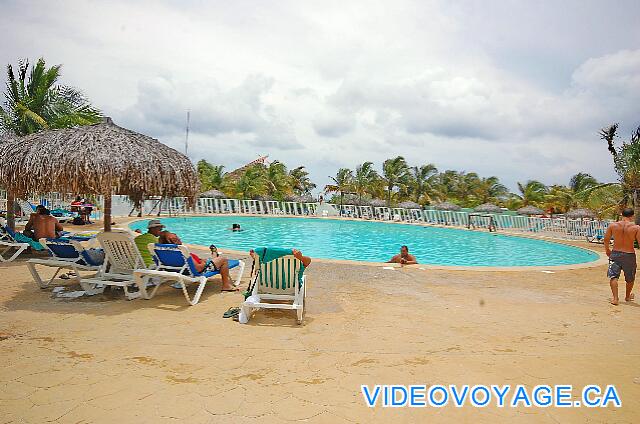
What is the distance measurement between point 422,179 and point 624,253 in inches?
1284

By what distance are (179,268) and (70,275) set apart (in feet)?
8.91

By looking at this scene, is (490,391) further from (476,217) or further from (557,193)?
(557,193)

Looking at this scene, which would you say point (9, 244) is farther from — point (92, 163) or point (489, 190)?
point (489, 190)

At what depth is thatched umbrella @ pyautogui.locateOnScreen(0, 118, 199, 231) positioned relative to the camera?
555 centimetres

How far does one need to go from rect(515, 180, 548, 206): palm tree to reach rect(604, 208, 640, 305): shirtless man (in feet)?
112

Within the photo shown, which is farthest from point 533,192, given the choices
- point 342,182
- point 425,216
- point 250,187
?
point 250,187

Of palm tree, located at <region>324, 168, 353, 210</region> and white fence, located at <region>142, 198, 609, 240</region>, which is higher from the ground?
palm tree, located at <region>324, 168, 353, 210</region>

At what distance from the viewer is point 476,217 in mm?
26406

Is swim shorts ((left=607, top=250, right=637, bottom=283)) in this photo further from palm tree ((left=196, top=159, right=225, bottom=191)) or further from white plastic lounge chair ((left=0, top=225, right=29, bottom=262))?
palm tree ((left=196, top=159, right=225, bottom=191))

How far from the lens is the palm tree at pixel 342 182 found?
3844 cm

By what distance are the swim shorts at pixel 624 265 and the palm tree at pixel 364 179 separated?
103ft

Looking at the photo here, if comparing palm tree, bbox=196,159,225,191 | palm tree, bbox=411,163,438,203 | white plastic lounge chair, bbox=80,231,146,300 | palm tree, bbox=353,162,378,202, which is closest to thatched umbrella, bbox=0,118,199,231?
white plastic lounge chair, bbox=80,231,146,300

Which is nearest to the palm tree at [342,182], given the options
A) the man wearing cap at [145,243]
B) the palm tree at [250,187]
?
the palm tree at [250,187]

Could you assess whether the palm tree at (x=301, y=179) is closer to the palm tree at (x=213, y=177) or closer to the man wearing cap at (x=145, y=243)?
the palm tree at (x=213, y=177)
